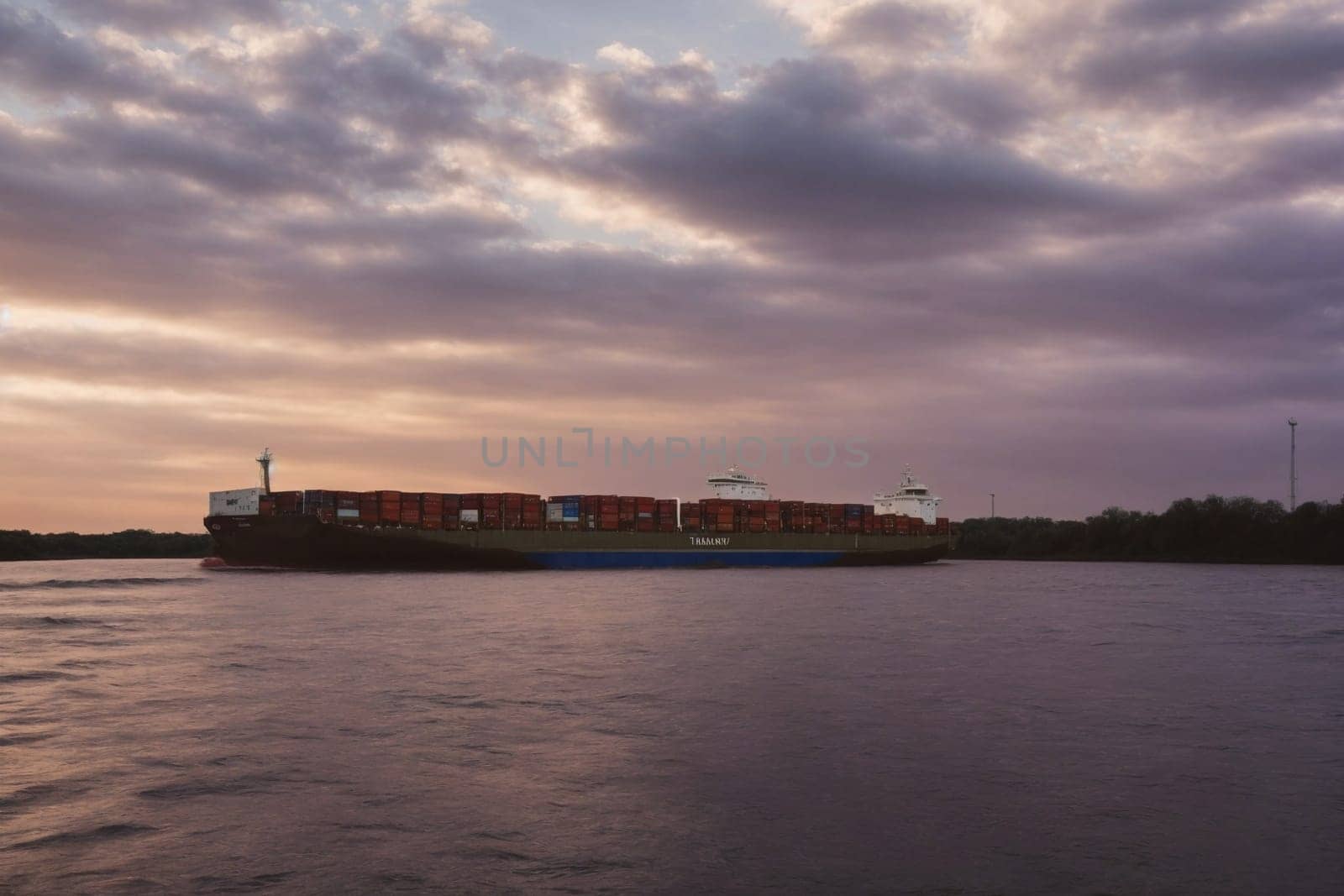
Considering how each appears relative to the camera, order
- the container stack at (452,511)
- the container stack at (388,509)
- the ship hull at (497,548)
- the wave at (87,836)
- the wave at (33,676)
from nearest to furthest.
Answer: the wave at (87,836) < the wave at (33,676) < the ship hull at (497,548) < the container stack at (388,509) < the container stack at (452,511)

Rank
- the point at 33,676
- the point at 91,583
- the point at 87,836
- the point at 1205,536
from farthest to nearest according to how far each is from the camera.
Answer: the point at 1205,536 < the point at 91,583 < the point at 33,676 < the point at 87,836

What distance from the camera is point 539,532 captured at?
3292 inches

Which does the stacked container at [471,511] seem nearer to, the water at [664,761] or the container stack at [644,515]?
the container stack at [644,515]

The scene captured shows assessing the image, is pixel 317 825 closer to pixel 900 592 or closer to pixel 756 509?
pixel 900 592

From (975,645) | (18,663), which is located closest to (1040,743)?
(975,645)

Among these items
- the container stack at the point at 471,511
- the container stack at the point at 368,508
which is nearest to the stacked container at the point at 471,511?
the container stack at the point at 471,511

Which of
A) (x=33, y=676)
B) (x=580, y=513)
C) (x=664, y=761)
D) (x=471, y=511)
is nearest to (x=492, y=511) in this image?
(x=471, y=511)

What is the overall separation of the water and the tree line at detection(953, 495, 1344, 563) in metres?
113

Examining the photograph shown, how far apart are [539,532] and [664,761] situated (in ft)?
230

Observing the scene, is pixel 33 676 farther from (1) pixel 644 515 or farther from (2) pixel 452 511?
(1) pixel 644 515

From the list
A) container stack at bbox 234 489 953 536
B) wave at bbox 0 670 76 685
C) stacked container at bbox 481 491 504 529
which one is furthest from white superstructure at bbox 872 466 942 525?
wave at bbox 0 670 76 685

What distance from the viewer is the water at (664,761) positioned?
383 inches

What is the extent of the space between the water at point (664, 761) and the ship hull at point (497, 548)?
39882mm

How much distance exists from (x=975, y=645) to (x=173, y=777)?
2482 cm
